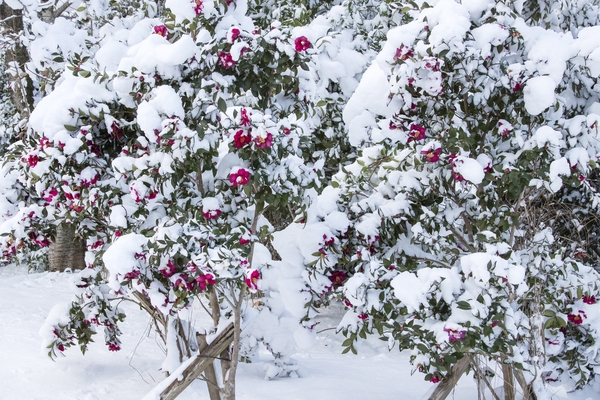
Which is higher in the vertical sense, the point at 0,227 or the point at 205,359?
the point at 0,227

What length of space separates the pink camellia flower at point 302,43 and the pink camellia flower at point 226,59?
0.30 meters

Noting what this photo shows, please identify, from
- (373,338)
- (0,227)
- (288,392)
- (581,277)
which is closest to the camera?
(0,227)

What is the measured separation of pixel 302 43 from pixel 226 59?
1.15 feet

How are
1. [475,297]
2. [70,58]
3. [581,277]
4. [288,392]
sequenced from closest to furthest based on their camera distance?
1. [475,297]
2. [70,58]
3. [581,277]
4. [288,392]

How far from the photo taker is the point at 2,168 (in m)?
2.88

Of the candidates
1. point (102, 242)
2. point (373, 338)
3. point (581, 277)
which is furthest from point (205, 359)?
point (373, 338)

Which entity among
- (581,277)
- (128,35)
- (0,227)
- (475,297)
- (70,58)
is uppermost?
(128,35)

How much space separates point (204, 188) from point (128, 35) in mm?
1175

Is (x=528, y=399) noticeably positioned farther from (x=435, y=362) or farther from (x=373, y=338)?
(x=373, y=338)

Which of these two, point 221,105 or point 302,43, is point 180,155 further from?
point 302,43

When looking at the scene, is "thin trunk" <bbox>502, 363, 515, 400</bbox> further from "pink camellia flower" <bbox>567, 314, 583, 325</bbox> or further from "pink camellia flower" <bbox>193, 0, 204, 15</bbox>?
"pink camellia flower" <bbox>193, 0, 204, 15</bbox>

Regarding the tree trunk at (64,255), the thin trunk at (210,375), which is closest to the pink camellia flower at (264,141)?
the thin trunk at (210,375)

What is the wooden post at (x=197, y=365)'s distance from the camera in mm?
3010

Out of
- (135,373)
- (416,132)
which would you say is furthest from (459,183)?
(135,373)
